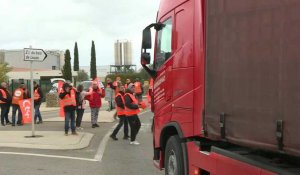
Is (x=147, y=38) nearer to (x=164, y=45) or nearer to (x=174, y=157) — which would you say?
(x=164, y=45)

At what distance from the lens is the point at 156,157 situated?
8367 millimetres

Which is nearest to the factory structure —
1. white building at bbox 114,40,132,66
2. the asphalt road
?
white building at bbox 114,40,132,66

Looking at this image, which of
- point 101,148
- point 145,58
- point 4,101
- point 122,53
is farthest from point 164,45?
point 122,53

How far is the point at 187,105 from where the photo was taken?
6.48 metres

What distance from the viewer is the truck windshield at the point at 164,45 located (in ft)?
24.1

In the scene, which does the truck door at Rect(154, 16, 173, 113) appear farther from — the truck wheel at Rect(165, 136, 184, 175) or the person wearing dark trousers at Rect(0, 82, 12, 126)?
the person wearing dark trousers at Rect(0, 82, 12, 126)

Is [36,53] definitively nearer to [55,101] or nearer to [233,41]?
[233,41]

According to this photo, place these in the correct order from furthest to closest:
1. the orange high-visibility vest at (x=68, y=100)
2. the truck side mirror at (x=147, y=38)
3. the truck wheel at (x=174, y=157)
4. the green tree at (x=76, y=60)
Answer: the green tree at (x=76, y=60), the orange high-visibility vest at (x=68, y=100), the truck side mirror at (x=147, y=38), the truck wheel at (x=174, y=157)

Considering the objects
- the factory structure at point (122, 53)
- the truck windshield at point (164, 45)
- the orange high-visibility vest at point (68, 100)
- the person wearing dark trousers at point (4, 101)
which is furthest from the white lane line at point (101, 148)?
the factory structure at point (122, 53)

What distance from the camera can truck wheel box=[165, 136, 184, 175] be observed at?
22.5ft

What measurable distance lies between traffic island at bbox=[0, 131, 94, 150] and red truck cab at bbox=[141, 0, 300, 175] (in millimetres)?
5215

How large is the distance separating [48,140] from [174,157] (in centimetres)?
760

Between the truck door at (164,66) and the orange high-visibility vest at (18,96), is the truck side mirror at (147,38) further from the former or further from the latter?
the orange high-visibility vest at (18,96)

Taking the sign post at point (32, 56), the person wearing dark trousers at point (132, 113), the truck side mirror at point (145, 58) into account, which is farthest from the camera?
the sign post at point (32, 56)
